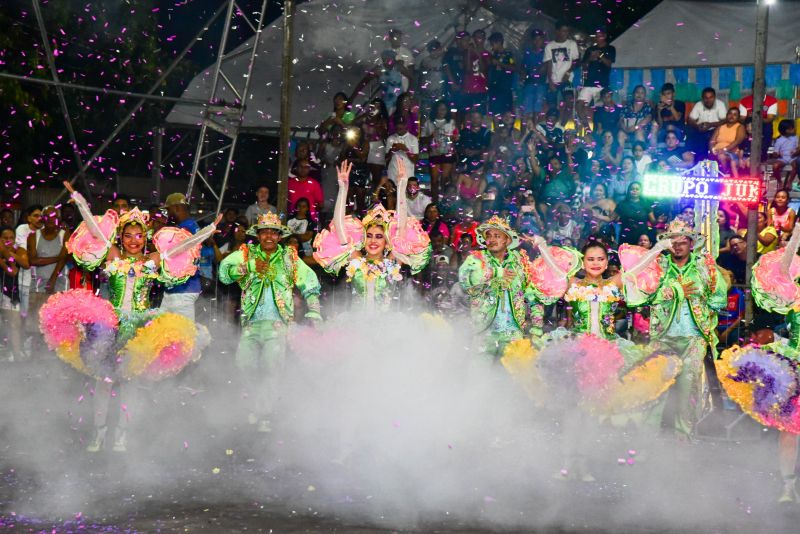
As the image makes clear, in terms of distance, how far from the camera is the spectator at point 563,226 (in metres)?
13.7

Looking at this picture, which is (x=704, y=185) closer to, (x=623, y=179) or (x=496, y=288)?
(x=623, y=179)

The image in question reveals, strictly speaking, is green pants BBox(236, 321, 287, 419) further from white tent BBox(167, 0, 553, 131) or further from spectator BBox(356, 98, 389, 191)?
white tent BBox(167, 0, 553, 131)

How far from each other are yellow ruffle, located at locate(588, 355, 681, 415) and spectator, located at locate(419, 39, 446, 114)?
750 centimetres

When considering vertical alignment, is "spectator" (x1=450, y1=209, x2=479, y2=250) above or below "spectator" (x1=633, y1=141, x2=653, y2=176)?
below

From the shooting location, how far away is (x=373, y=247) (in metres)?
9.88

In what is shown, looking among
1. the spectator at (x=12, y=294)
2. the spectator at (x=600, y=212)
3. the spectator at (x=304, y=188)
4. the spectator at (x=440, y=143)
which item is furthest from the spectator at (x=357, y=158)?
the spectator at (x=12, y=294)

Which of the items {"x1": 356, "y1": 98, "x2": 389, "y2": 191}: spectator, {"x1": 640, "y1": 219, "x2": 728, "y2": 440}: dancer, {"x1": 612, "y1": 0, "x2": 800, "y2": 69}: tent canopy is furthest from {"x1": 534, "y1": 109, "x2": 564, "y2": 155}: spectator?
{"x1": 640, "y1": 219, "x2": 728, "y2": 440}: dancer

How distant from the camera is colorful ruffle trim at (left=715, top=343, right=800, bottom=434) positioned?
289 inches

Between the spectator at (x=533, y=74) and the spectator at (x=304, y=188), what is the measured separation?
2863mm

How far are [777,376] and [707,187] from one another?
580 cm

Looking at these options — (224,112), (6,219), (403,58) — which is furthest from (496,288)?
(403,58)

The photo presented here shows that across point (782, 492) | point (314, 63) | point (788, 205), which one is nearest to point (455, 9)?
point (314, 63)

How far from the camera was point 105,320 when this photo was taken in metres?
8.38

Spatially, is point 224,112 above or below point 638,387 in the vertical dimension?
above
